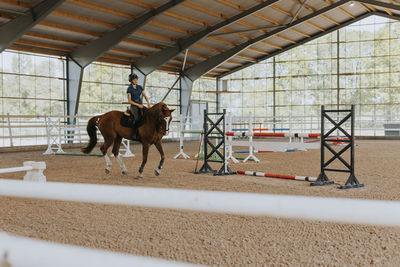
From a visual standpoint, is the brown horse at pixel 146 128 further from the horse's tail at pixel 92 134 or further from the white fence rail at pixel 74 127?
the white fence rail at pixel 74 127

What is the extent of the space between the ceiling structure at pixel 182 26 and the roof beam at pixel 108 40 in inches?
1.9

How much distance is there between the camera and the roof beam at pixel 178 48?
17.8 m

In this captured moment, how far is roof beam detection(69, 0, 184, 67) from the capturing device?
15.5m

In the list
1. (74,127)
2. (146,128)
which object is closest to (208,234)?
(146,128)

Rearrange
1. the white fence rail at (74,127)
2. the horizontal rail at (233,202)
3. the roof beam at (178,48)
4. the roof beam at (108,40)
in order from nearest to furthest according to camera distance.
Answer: the horizontal rail at (233,202) < the white fence rail at (74,127) < the roof beam at (108,40) < the roof beam at (178,48)

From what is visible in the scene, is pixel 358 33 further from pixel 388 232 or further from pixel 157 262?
pixel 157 262

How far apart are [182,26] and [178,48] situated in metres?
1.56

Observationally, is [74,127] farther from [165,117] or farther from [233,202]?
[233,202]

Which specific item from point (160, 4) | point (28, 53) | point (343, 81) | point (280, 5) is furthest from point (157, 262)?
point (343, 81)

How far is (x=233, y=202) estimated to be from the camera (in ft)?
2.88

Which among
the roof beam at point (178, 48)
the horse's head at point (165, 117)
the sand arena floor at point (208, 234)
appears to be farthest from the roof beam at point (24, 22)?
the sand arena floor at point (208, 234)

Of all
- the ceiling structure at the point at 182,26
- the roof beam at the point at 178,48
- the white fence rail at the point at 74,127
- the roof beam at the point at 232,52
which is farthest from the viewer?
the roof beam at the point at 232,52

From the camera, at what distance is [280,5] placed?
1859 cm

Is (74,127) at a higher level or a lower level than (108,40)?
lower
